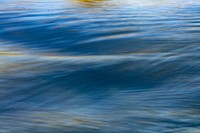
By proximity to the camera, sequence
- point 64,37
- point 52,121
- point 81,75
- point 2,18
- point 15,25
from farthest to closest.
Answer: point 2,18
point 15,25
point 64,37
point 81,75
point 52,121

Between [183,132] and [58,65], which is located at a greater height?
[58,65]

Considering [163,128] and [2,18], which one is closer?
[163,128]

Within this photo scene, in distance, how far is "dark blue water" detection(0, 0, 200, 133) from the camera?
355 cm

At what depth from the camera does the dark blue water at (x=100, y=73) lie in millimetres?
3551

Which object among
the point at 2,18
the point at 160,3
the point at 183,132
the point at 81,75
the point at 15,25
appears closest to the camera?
the point at 183,132

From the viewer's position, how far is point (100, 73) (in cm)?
493

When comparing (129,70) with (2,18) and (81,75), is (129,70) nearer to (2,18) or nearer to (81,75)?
(81,75)

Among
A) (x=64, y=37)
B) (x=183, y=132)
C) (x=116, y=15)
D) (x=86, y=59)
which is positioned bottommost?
(x=183, y=132)

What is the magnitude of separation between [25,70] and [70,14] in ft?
14.6

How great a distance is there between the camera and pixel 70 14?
9297 millimetres

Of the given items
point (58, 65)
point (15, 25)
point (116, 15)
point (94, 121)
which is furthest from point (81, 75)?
point (116, 15)

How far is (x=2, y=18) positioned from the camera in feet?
28.7

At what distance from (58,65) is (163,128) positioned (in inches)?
87.1

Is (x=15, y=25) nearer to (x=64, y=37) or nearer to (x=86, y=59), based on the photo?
(x=64, y=37)
